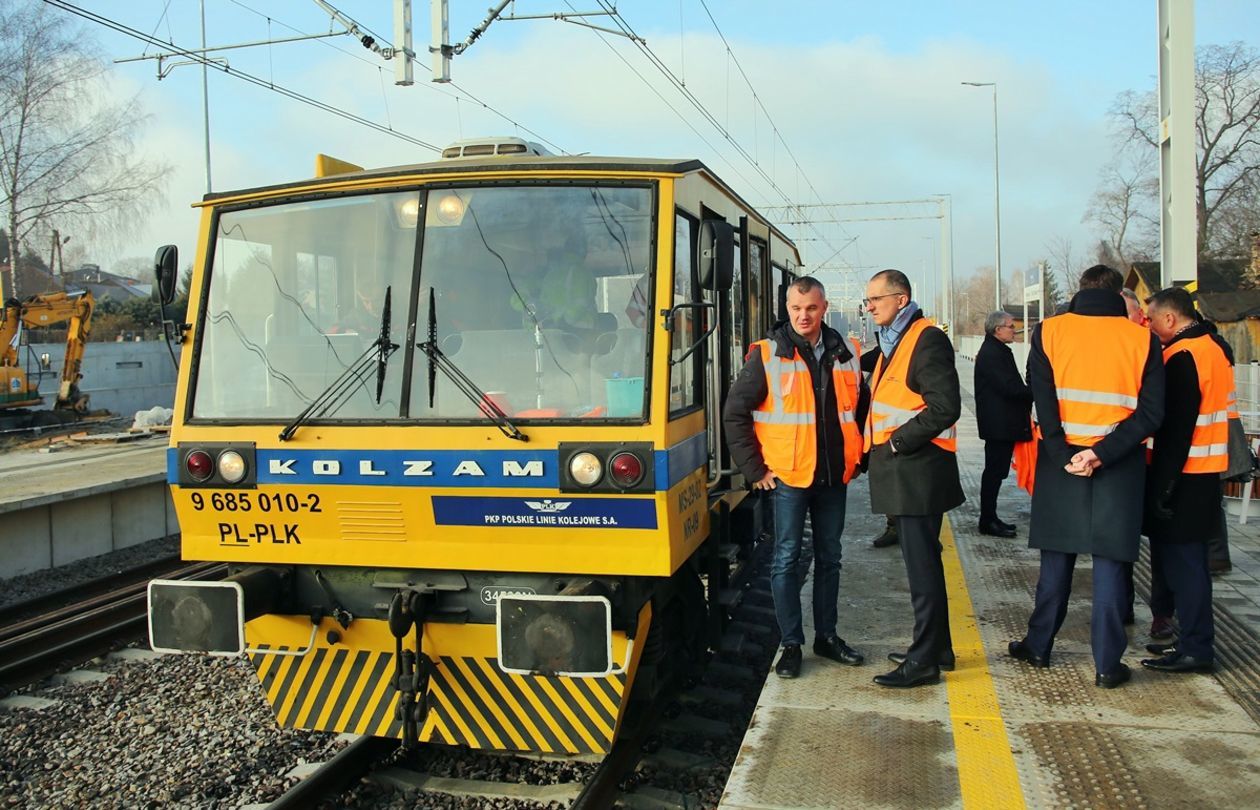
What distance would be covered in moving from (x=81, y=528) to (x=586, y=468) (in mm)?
9733

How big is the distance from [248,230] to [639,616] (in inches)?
103

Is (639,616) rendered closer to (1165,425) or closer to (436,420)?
(436,420)

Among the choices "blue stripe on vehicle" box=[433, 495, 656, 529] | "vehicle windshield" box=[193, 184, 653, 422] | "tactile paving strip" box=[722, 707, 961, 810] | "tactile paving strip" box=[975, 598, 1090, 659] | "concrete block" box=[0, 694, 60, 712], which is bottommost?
"concrete block" box=[0, 694, 60, 712]

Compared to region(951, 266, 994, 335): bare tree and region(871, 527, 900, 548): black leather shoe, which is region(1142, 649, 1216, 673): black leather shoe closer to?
region(871, 527, 900, 548): black leather shoe

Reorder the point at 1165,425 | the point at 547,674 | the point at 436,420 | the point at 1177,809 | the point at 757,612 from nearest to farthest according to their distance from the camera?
the point at 1177,809 → the point at 547,674 → the point at 436,420 → the point at 1165,425 → the point at 757,612

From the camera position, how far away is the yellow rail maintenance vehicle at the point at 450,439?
4.23 meters

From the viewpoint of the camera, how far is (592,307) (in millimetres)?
4453

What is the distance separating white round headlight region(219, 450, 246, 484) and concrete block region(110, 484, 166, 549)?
8.72 metres

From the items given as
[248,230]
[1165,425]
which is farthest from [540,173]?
[1165,425]

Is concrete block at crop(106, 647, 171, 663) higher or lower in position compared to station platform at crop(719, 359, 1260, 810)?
lower

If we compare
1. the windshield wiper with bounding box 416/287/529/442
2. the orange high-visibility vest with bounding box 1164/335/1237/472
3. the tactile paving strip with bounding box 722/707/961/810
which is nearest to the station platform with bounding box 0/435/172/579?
the windshield wiper with bounding box 416/287/529/442

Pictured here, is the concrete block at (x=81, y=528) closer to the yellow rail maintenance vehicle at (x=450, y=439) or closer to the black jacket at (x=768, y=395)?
the yellow rail maintenance vehicle at (x=450, y=439)

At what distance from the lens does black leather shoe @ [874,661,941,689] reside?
4.63 metres

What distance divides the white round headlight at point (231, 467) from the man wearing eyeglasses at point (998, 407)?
5085mm
